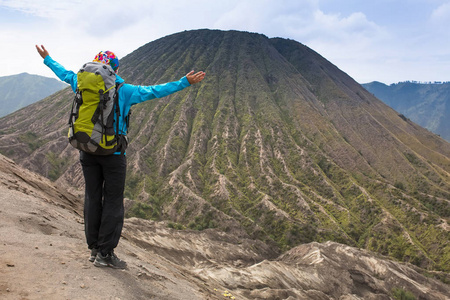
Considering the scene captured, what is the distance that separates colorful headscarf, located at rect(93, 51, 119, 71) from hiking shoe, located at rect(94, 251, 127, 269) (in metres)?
3.71

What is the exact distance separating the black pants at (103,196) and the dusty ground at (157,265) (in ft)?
2.18

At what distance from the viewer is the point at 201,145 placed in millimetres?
74250

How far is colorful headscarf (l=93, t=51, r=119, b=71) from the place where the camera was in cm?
576

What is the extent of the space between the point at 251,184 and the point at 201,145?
18.4m

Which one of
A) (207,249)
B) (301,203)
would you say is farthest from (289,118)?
(207,249)

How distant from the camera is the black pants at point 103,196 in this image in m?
5.45

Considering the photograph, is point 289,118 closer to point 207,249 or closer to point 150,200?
point 150,200

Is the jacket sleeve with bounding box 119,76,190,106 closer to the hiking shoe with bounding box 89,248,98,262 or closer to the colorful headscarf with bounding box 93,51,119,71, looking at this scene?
the colorful headscarf with bounding box 93,51,119,71

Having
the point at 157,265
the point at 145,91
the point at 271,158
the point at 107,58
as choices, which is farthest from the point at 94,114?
the point at 271,158

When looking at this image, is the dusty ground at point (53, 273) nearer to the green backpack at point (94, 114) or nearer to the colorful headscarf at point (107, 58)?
the green backpack at point (94, 114)

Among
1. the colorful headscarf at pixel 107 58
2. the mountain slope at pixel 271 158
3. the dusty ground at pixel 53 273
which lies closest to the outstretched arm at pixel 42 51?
the colorful headscarf at pixel 107 58

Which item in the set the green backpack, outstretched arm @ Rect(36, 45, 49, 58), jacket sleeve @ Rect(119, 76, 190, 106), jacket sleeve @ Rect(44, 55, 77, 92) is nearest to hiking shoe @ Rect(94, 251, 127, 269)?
the green backpack

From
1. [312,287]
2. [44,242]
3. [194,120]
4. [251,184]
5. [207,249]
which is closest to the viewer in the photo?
[44,242]

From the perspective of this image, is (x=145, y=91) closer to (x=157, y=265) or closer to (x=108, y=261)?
(x=108, y=261)
